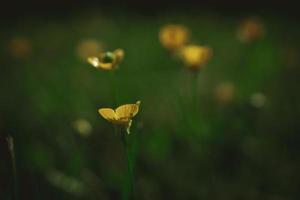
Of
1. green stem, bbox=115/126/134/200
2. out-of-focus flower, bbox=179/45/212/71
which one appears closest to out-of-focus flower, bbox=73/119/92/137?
out-of-focus flower, bbox=179/45/212/71

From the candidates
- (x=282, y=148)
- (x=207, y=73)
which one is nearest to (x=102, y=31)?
(x=207, y=73)

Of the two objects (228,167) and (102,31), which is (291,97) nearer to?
(228,167)

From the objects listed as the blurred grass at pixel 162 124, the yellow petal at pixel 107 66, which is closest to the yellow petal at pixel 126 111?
the blurred grass at pixel 162 124

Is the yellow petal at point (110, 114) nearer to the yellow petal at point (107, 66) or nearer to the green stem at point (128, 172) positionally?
the green stem at point (128, 172)

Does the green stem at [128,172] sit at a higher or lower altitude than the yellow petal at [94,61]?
lower

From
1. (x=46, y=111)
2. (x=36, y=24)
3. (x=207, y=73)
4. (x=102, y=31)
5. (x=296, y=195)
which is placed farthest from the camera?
(x=36, y=24)

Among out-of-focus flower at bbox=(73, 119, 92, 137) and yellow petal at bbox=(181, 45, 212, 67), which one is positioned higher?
yellow petal at bbox=(181, 45, 212, 67)

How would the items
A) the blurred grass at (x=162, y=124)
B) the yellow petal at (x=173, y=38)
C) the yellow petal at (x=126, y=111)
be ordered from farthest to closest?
1. the yellow petal at (x=173, y=38)
2. the blurred grass at (x=162, y=124)
3. the yellow petal at (x=126, y=111)

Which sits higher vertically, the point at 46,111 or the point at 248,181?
the point at 248,181

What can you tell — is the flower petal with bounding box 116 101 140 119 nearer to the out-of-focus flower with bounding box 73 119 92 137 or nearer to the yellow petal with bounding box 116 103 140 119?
the yellow petal with bounding box 116 103 140 119
